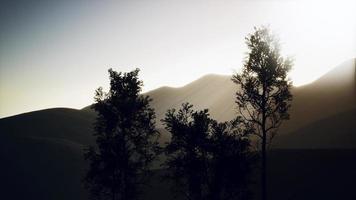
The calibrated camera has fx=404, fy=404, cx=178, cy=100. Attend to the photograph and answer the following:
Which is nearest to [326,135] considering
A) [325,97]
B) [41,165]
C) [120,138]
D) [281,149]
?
[281,149]

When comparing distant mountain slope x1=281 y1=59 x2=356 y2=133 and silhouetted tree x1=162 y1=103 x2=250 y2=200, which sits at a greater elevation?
distant mountain slope x1=281 y1=59 x2=356 y2=133

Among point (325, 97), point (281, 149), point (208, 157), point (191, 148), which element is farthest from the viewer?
point (325, 97)

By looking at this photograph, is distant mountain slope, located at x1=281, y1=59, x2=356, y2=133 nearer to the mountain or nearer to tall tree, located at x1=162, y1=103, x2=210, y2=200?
the mountain

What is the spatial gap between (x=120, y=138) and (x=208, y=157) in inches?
302

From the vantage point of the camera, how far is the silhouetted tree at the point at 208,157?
25.4 m

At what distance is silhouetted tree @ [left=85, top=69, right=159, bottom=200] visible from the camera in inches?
1196

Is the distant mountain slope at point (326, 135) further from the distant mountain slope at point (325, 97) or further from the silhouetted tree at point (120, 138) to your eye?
the silhouetted tree at point (120, 138)

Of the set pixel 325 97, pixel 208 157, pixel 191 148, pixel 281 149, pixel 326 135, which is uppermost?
pixel 325 97

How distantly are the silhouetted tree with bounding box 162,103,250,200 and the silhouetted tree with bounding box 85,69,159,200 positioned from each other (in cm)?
350

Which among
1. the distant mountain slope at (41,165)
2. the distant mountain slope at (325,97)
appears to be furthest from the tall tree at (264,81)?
the distant mountain slope at (325,97)

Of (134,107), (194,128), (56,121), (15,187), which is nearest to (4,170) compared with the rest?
(15,187)

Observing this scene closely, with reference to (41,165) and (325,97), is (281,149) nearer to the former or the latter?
(41,165)

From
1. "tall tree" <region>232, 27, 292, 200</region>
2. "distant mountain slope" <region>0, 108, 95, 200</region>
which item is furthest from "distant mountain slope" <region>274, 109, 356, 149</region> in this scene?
"tall tree" <region>232, 27, 292, 200</region>

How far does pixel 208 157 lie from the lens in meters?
Answer: 26.6
